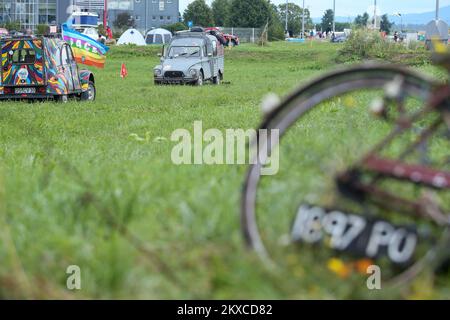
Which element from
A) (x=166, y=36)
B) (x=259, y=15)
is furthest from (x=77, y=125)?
(x=259, y=15)

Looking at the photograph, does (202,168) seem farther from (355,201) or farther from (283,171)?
(355,201)

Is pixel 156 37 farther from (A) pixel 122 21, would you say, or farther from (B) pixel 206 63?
(B) pixel 206 63

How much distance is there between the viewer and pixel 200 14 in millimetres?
111188

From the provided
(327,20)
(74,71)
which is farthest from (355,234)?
(327,20)

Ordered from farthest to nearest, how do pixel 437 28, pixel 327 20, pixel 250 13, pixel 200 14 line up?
pixel 327 20
pixel 200 14
pixel 250 13
pixel 437 28

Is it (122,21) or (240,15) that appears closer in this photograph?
(240,15)

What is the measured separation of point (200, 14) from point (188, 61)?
81.0 m

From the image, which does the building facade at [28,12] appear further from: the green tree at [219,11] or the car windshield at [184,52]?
the car windshield at [184,52]

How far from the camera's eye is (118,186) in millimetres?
5102

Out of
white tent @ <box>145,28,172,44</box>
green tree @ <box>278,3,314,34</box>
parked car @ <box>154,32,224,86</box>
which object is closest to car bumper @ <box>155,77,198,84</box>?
parked car @ <box>154,32,224,86</box>

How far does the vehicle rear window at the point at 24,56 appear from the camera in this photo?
22266mm

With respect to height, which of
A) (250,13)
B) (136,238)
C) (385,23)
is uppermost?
(250,13)

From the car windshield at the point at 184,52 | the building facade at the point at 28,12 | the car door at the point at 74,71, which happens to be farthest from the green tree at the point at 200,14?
the car door at the point at 74,71
